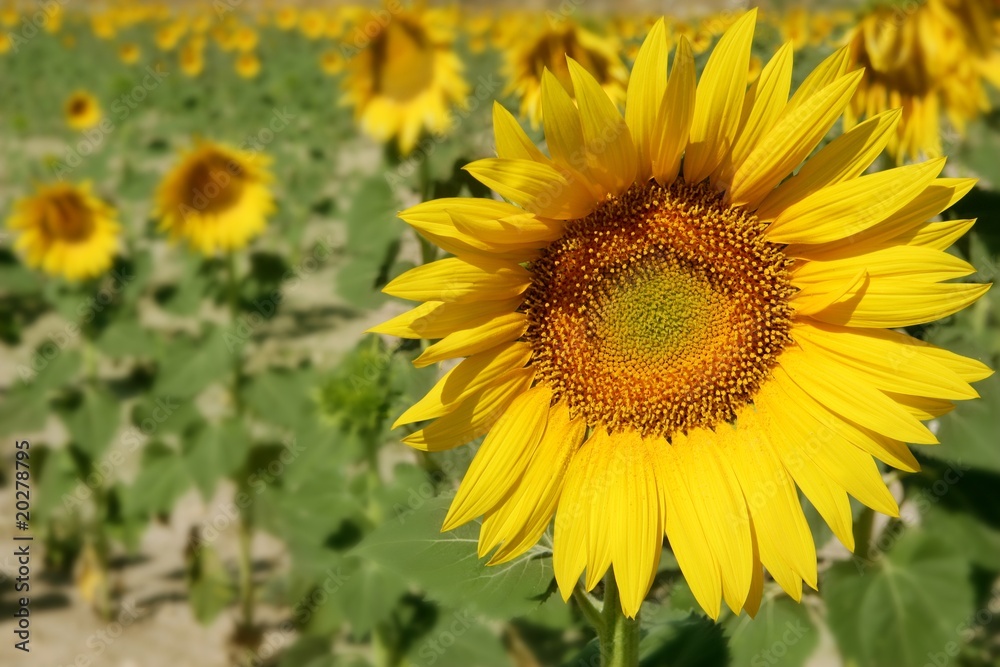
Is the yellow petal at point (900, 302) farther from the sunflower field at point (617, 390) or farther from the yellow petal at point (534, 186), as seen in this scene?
the yellow petal at point (534, 186)

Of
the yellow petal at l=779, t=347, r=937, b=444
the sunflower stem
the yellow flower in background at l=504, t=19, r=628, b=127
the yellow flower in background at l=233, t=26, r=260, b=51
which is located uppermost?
the yellow flower in background at l=233, t=26, r=260, b=51

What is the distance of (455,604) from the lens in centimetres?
129

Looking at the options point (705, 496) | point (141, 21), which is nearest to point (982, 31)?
point (705, 496)

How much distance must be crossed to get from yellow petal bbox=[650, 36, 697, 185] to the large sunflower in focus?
86cm

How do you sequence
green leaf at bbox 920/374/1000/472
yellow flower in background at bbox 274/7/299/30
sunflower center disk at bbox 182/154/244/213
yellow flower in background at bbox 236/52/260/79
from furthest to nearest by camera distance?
yellow flower in background at bbox 274/7/299/30 → yellow flower in background at bbox 236/52/260/79 → sunflower center disk at bbox 182/154/244/213 → green leaf at bbox 920/374/1000/472

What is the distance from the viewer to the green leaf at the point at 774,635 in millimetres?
1705

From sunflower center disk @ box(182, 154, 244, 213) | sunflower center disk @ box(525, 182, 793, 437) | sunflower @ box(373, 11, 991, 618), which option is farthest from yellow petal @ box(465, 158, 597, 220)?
sunflower center disk @ box(182, 154, 244, 213)

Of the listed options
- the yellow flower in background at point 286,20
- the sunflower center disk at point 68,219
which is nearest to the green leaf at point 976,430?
the sunflower center disk at point 68,219

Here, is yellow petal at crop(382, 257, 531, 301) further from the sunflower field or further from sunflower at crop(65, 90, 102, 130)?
sunflower at crop(65, 90, 102, 130)

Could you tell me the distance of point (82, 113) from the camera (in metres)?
8.05

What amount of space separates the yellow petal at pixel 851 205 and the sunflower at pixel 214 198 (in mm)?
3404

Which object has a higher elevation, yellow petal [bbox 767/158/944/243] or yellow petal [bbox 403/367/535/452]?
yellow petal [bbox 767/158/944/243]

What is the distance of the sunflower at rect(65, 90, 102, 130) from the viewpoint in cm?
790

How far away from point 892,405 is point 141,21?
58.1ft
